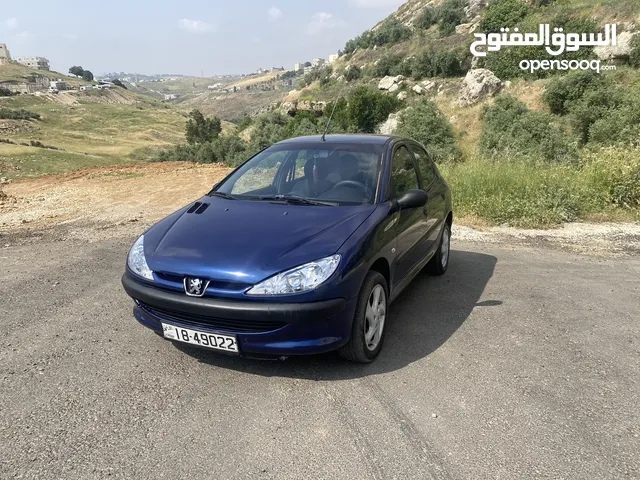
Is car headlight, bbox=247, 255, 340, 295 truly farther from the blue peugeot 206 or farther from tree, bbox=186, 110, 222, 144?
tree, bbox=186, 110, 222, 144

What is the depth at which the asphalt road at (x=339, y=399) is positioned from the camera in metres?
2.32

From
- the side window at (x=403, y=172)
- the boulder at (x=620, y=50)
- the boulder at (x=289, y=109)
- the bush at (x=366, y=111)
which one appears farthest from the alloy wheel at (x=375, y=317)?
the boulder at (x=289, y=109)

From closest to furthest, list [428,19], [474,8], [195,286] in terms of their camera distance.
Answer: [195,286] < [474,8] < [428,19]

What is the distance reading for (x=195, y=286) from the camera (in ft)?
9.14

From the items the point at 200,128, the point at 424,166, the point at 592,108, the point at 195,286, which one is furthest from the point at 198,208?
the point at 200,128

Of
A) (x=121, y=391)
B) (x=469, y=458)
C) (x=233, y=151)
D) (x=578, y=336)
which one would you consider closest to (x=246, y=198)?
(x=121, y=391)

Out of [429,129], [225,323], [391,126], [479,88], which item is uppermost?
[479,88]

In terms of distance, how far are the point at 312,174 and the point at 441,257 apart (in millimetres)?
2029

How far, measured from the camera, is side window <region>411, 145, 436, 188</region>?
4703 mm

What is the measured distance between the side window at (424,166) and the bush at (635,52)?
2917 cm

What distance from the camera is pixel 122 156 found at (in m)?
61.7

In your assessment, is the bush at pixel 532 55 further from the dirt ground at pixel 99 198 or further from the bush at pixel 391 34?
the bush at pixel 391 34

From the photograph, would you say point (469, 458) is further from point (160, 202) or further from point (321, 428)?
point (160, 202)

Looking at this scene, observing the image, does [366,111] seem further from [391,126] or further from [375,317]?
[375,317]
